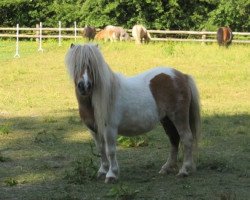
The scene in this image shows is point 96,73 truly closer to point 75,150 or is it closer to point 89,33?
point 75,150

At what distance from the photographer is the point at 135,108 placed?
7137 mm

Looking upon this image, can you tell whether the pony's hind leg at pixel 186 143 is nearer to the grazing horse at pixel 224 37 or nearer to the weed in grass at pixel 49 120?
the weed in grass at pixel 49 120

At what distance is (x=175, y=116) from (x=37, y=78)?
41.8ft

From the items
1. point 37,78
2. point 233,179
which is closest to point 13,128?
point 233,179

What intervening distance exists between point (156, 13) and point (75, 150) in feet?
116

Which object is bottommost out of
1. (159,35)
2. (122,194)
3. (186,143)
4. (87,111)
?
(159,35)

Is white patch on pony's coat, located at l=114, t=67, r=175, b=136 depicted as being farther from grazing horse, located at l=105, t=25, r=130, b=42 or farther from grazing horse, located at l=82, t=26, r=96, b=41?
grazing horse, located at l=82, t=26, r=96, b=41

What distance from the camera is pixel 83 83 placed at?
673cm

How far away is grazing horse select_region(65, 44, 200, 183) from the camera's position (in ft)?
22.5

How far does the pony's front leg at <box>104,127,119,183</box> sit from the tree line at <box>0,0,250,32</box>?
34.9m

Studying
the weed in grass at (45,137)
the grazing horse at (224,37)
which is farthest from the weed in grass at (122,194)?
the grazing horse at (224,37)

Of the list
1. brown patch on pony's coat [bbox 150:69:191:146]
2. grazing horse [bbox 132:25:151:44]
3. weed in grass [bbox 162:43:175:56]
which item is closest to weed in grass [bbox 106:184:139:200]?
brown patch on pony's coat [bbox 150:69:191:146]

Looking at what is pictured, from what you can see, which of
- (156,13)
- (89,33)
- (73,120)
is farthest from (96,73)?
(156,13)

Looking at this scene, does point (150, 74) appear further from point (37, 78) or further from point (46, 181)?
point (37, 78)
